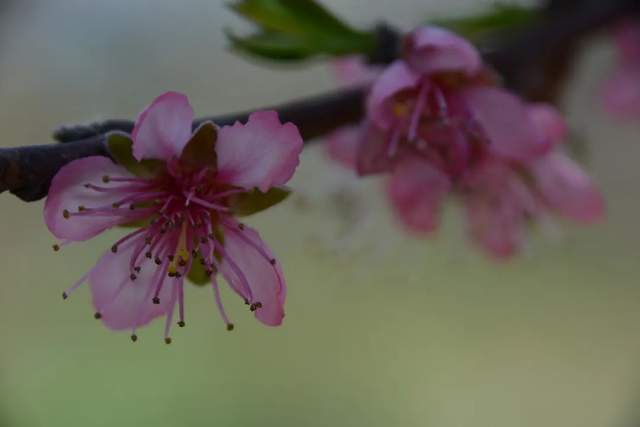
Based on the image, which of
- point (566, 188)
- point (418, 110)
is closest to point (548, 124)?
point (566, 188)

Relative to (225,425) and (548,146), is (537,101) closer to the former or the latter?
(548,146)

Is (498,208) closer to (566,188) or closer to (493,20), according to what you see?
(566,188)

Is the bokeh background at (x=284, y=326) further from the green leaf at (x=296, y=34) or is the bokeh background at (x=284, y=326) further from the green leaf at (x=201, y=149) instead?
the green leaf at (x=201, y=149)

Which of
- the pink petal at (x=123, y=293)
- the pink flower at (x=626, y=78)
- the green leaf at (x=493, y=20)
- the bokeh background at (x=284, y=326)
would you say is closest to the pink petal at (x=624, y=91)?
the pink flower at (x=626, y=78)

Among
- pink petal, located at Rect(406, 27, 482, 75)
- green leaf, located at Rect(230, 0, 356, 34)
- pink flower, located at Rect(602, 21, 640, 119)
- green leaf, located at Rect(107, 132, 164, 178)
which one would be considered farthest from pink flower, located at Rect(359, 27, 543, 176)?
pink flower, located at Rect(602, 21, 640, 119)

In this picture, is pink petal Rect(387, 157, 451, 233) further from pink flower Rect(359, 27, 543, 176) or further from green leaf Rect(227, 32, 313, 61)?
green leaf Rect(227, 32, 313, 61)

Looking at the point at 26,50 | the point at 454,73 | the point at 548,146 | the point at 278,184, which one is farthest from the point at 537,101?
the point at 26,50
